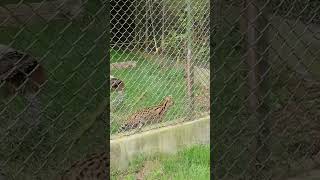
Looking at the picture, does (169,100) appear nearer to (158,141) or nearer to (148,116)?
(148,116)

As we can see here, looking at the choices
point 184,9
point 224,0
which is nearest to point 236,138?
point 224,0

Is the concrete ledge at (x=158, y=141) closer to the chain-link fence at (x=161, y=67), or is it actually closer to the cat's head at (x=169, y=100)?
the chain-link fence at (x=161, y=67)

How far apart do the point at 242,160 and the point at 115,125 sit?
1.59 m

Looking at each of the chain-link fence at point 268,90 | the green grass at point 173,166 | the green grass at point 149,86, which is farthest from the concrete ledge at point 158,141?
the chain-link fence at point 268,90

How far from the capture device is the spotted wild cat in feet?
16.4

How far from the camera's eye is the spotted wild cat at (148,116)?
5.00 meters

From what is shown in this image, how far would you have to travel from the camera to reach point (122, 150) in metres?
4.77

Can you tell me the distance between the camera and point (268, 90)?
296 cm

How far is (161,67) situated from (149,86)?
0.95 ft

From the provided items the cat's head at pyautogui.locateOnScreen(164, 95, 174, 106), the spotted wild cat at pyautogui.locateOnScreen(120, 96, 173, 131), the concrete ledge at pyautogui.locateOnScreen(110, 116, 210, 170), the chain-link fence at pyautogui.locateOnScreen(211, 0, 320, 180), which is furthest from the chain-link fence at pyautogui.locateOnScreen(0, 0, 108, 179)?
the cat's head at pyautogui.locateOnScreen(164, 95, 174, 106)

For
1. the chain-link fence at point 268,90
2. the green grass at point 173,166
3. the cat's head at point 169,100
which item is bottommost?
the green grass at point 173,166

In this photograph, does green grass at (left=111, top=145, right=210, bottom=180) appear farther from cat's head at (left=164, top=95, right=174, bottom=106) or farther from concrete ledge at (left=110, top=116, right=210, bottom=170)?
cat's head at (left=164, top=95, right=174, bottom=106)

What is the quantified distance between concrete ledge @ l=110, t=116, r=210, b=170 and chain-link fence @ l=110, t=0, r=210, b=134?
104 millimetres

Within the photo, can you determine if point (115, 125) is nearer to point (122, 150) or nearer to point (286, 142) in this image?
point (122, 150)
